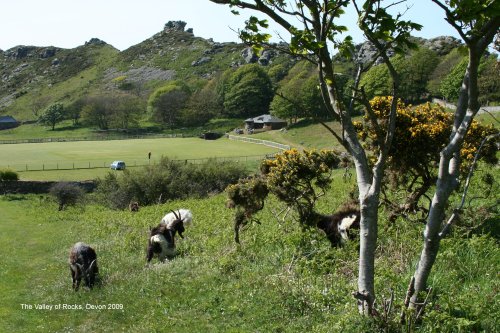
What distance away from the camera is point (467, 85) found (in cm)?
641

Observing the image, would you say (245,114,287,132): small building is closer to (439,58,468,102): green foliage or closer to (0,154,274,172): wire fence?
(439,58,468,102): green foliage

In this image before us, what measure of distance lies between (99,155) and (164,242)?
6640cm

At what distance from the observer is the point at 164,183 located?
45.6 metres

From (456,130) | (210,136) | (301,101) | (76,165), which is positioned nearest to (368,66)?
(456,130)

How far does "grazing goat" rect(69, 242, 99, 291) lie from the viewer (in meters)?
14.2

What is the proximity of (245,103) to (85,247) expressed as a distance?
12465 cm

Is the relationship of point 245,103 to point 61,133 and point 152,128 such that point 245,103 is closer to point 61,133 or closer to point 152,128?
point 152,128

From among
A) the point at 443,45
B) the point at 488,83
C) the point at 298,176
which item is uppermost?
the point at 488,83

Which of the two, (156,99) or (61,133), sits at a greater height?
(156,99)

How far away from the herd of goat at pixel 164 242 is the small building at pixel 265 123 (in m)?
96.0

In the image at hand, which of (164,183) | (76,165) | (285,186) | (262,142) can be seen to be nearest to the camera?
(285,186)

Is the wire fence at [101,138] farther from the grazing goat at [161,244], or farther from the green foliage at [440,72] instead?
the grazing goat at [161,244]

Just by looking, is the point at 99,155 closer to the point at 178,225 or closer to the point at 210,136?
the point at 210,136

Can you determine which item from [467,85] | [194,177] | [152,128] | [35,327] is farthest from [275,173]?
[152,128]
